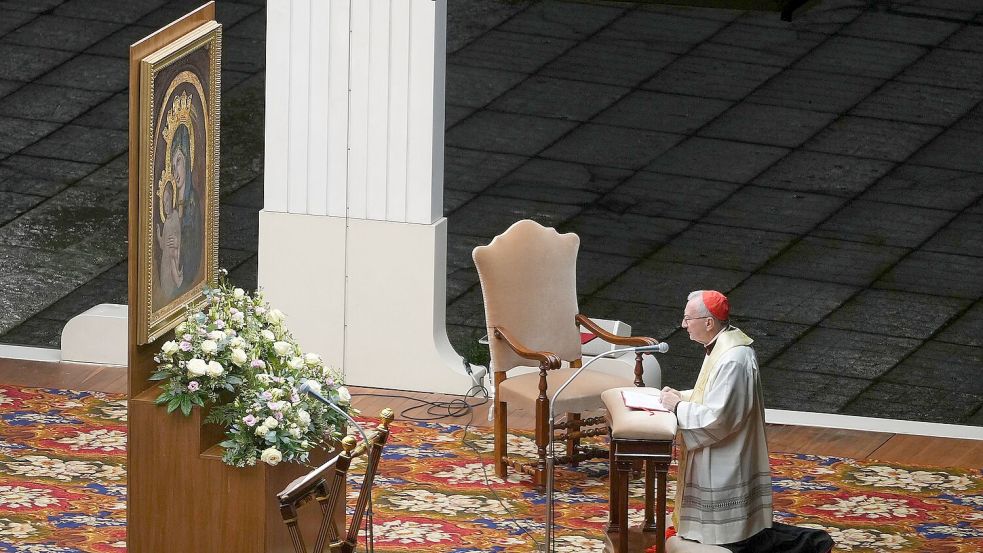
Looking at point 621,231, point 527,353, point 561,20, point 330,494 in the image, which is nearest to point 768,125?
point 621,231

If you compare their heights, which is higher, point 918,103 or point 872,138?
point 918,103

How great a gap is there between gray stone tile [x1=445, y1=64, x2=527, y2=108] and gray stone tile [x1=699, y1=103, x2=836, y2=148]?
177 cm

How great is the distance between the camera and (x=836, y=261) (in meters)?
12.8

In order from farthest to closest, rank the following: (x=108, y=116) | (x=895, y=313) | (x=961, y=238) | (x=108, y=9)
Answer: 1. (x=108, y=9)
2. (x=108, y=116)
3. (x=961, y=238)
4. (x=895, y=313)

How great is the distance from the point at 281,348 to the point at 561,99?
836cm

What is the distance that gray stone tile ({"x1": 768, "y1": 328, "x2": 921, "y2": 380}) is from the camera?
11.7 meters

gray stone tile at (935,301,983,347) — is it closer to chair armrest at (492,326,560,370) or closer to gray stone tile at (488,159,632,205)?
gray stone tile at (488,159,632,205)

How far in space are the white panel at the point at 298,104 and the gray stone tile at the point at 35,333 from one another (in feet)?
10.8

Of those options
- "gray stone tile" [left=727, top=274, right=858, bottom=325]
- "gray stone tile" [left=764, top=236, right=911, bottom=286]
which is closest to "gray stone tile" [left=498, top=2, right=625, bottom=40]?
"gray stone tile" [left=764, top=236, right=911, bottom=286]

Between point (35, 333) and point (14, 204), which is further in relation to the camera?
point (14, 204)

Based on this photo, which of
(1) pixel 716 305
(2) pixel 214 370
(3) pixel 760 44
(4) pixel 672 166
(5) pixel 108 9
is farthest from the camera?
(5) pixel 108 9

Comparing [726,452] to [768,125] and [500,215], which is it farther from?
[768,125]

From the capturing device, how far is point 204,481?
6.37m

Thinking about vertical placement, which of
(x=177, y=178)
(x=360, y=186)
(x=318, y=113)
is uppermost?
(x=177, y=178)
